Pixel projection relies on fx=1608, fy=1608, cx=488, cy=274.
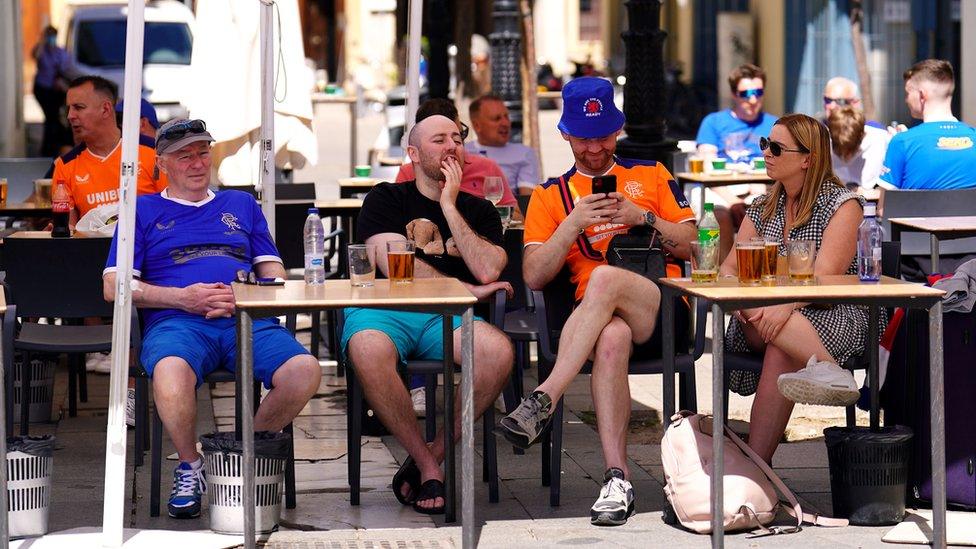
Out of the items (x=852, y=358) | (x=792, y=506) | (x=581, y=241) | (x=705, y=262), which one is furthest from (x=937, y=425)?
(x=581, y=241)

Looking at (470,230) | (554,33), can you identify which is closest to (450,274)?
(470,230)

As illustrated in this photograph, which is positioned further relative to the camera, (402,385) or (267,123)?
(267,123)

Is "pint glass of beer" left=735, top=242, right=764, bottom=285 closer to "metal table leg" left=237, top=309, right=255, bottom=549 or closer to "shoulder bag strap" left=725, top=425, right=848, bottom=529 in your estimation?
"shoulder bag strap" left=725, top=425, right=848, bottom=529

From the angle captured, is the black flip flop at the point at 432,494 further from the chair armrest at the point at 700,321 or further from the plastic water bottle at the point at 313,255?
the chair armrest at the point at 700,321

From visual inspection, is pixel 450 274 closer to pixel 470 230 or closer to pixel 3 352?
pixel 470 230

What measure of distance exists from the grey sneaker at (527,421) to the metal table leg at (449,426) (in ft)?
0.62

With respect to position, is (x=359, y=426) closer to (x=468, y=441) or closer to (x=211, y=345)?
(x=211, y=345)

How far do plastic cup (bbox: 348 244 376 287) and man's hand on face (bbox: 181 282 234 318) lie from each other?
61cm

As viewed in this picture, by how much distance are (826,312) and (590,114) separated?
1.11 meters

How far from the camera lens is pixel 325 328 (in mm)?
9609

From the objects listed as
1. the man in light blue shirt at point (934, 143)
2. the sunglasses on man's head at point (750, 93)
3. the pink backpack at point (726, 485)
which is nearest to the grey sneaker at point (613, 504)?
the pink backpack at point (726, 485)

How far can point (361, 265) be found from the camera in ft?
17.5

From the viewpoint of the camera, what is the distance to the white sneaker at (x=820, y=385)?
5309mm

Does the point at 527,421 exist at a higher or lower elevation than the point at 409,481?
higher
